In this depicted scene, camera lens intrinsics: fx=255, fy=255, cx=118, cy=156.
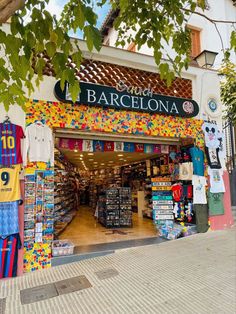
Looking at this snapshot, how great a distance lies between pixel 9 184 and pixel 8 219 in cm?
61

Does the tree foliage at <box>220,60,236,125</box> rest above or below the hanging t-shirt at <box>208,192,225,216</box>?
above

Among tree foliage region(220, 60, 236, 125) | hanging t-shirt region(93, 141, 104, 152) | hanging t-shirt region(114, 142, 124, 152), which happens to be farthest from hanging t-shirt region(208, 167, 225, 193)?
hanging t-shirt region(93, 141, 104, 152)

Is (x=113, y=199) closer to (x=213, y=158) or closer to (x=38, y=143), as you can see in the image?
(x=213, y=158)

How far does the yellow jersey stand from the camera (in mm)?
4484

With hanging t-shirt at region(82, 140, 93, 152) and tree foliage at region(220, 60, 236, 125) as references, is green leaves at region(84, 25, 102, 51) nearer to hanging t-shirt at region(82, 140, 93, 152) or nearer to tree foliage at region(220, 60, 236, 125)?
hanging t-shirt at region(82, 140, 93, 152)

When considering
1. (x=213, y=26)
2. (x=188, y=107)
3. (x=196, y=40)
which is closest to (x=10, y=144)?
(x=188, y=107)

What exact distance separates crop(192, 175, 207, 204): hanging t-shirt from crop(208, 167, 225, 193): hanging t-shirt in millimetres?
310

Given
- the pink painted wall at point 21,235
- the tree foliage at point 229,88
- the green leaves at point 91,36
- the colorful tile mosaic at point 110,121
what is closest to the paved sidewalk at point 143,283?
the pink painted wall at point 21,235

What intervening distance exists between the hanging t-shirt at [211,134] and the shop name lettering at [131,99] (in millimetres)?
594

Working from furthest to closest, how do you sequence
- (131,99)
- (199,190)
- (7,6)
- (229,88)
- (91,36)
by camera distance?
(229,88)
(199,190)
(131,99)
(91,36)
(7,6)

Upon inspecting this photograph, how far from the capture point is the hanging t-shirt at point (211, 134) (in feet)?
22.4

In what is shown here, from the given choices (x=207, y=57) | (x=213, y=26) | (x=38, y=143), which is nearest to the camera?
(x=38, y=143)

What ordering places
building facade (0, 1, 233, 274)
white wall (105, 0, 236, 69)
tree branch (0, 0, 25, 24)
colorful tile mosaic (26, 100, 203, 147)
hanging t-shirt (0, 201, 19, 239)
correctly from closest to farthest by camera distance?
tree branch (0, 0, 25, 24) → hanging t-shirt (0, 201, 19, 239) → building facade (0, 1, 233, 274) → colorful tile mosaic (26, 100, 203, 147) → white wall (105, 0, 236, 69)

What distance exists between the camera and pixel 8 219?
448 centimetres
